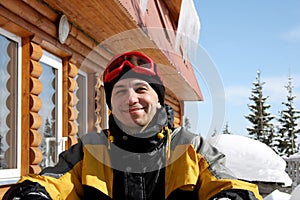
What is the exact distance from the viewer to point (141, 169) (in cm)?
173

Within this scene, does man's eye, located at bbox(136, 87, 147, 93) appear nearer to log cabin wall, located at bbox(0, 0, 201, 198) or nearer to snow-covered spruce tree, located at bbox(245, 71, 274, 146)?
log cabin wall, located at bbox(0, 0, 201, 198)

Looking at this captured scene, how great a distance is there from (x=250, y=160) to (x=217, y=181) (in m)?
4.92

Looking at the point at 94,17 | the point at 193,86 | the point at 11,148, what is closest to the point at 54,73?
the point at 94,17

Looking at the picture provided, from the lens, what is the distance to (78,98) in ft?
18.1

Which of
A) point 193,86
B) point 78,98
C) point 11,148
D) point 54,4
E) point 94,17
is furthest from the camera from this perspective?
point 193,86

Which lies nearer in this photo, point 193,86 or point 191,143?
point 191,143

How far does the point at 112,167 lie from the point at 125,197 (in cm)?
11

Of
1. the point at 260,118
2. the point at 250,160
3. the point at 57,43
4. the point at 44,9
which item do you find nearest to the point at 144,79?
the point at 44,9

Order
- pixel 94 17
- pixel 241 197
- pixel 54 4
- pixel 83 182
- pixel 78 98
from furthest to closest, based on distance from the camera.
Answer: pixel 78 98 < pixel 94 17 < pixel 54 4 < pixel 83 182 < pixel 241 197

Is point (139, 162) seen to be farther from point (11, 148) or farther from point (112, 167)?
point (11, 148)

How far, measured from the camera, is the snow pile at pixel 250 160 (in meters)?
6.23

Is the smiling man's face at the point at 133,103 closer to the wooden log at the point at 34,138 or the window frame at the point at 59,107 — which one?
the wooden log at the point at 34,138

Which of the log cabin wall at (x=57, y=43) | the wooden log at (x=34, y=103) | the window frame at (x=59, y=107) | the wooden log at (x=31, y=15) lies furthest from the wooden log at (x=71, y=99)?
the wooden log at (x=34, y=103)

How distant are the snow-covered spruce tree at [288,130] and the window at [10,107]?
96.5 ft
